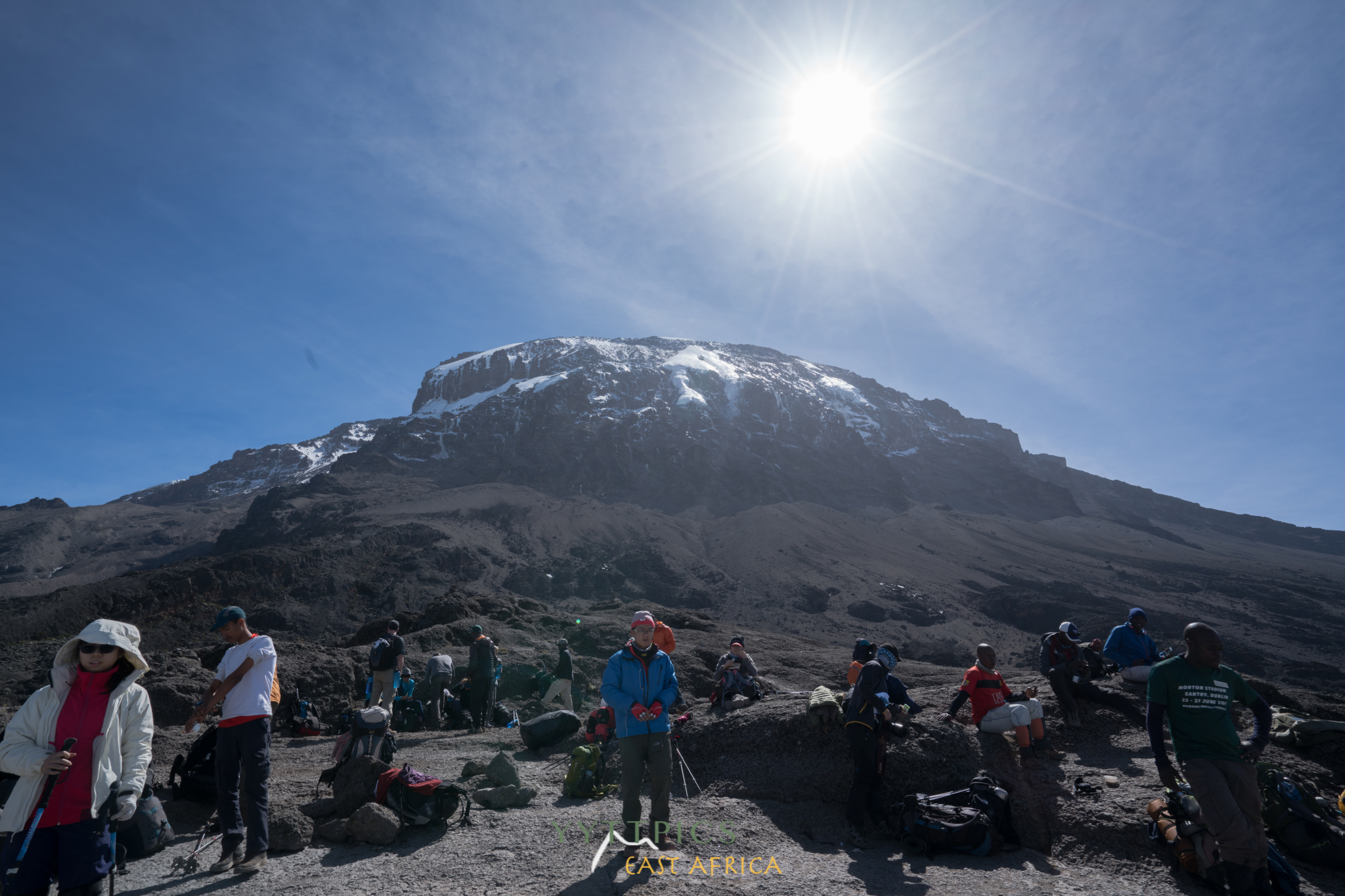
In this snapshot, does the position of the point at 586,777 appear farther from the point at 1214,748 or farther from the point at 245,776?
the point at 1214,748

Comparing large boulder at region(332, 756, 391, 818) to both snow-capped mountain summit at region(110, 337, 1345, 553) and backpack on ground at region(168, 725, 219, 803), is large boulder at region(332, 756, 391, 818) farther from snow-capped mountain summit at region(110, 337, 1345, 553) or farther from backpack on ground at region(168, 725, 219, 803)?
snow-capped mountain summit at region(110, 337, 1345, 553)

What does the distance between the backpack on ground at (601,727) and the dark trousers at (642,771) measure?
2983 millimetres

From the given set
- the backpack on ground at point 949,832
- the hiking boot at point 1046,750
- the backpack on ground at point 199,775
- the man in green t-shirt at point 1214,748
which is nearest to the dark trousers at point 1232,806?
the man in green t-shirt at point 1214,748

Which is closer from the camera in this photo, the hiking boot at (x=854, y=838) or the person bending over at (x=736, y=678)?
the hiking boot at (x=854, y=838)

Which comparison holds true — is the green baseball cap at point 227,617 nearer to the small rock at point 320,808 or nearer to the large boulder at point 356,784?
the large boulder at point 356,784

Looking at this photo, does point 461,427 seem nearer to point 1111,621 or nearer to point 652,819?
point 1111,621

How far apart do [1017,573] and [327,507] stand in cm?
6387

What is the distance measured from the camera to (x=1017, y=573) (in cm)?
5316

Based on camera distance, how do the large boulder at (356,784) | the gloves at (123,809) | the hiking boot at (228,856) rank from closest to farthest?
the gloves at (123,809) < the hiking boot at (228,856) < the large boulder at (356,784)

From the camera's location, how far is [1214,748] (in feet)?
12.7

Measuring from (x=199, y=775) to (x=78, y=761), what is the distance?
3.15m

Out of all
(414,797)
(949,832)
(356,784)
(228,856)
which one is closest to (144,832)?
(228,856)

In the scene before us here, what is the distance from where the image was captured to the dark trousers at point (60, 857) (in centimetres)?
277

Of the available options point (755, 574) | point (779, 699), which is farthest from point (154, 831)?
point (755, 574)
